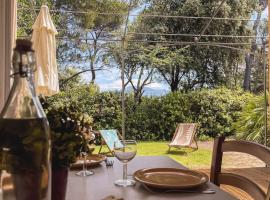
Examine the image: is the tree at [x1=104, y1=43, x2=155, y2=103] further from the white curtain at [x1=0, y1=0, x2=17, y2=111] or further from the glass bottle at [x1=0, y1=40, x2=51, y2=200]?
the glass bottle at [x1=0, y1=40, x2=51, y2=200]

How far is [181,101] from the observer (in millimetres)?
8273

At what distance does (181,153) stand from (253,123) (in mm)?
1456

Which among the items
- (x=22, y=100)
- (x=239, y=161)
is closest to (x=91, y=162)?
(x=22, y=100)

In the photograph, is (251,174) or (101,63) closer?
(251,174)

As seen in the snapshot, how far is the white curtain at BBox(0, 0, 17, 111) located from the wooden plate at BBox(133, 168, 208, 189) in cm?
176

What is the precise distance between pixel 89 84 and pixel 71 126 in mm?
7392

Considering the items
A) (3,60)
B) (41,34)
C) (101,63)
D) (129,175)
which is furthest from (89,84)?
(129,175)

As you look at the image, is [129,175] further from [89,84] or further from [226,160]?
[89,84]

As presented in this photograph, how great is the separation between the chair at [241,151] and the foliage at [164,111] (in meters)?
6.43

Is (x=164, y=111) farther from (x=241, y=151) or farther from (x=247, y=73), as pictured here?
(x=241, y=151)

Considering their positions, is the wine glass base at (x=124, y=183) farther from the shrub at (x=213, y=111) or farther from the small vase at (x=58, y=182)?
→ the shrub at (x=213, y=111)

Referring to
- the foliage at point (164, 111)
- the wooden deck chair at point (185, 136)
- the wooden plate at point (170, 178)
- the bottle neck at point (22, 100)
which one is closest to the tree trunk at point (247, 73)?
the foliage at point (164, 111)

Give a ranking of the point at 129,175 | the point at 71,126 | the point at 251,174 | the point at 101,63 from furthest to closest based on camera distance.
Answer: the point at 101,63 < the point at 251,174 < the point at 129,175 < the point at 71,126

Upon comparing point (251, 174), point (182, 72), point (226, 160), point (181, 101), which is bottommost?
point (226, 160)
